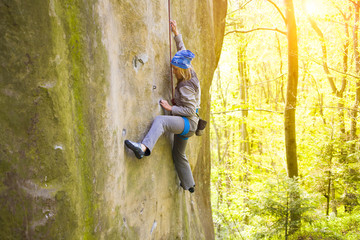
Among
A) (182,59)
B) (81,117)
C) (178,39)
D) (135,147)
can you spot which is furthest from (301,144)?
(81,117)

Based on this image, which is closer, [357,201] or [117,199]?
[117,199]

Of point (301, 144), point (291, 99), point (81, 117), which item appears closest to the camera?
point (81, 117)

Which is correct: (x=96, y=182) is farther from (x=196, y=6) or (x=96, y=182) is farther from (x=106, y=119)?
(x=196, y=6)

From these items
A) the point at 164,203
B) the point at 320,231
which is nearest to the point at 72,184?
the point at 164,203

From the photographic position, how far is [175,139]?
204 inches

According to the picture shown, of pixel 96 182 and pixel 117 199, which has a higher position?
pixel 96 182

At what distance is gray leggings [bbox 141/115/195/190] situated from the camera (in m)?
4.19

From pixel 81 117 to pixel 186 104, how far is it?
203 centimetres

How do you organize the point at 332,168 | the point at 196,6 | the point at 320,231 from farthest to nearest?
the point at 332,168, the point at 320,231, the point at 196,6

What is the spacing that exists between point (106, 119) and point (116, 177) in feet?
2.56

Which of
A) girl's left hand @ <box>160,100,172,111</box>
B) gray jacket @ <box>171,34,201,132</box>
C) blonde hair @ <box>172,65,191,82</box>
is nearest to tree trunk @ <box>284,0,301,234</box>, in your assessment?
gray jacket @ <box>171,34,201,132</box>

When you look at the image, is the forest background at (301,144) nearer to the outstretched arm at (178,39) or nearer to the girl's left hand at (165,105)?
the girl's left hand at (165,105)

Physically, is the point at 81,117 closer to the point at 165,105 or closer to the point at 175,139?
the point at 165,105

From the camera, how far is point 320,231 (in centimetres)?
836
